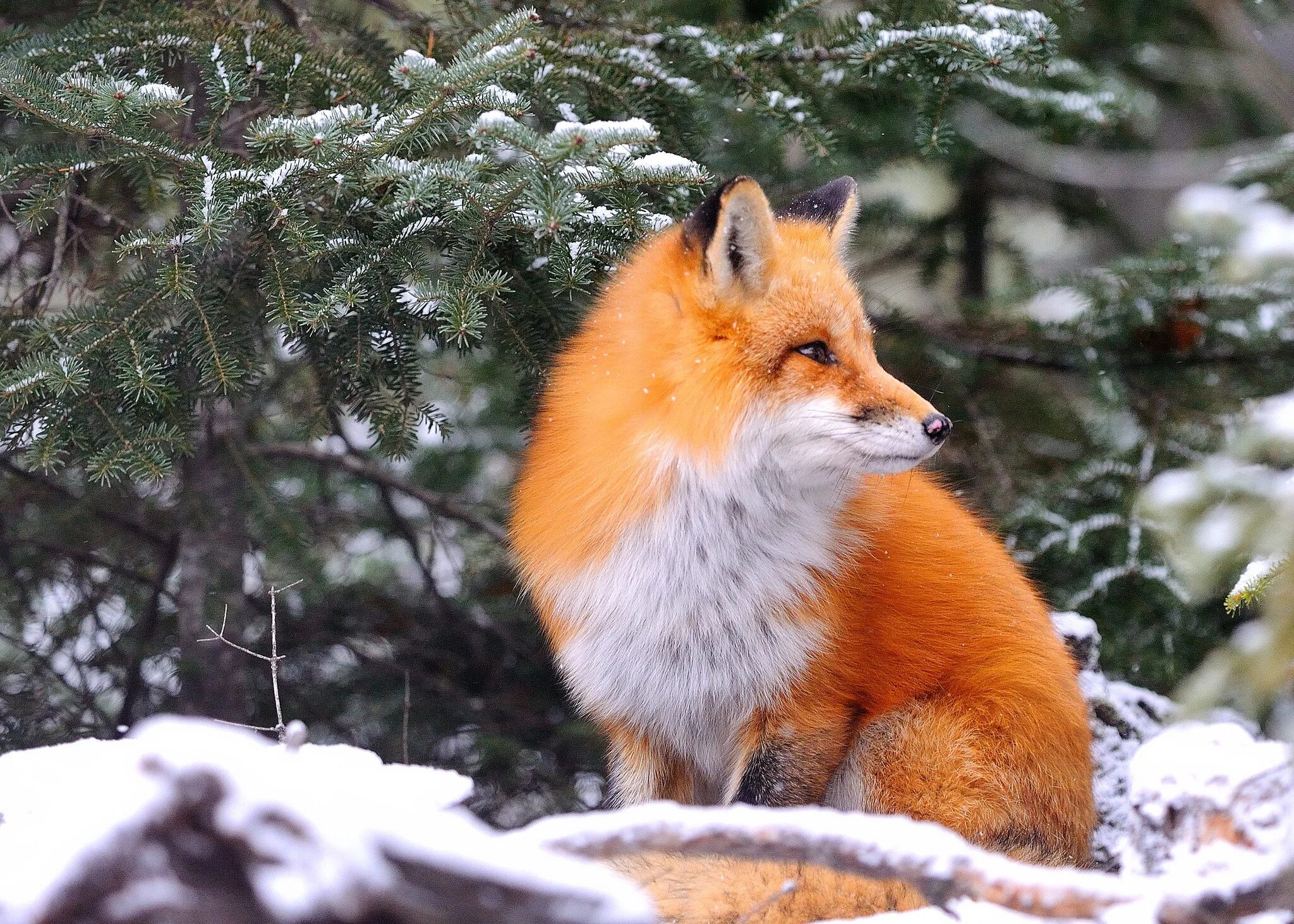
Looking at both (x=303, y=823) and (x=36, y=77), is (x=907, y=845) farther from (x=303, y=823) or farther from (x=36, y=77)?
(x=36, y=77)

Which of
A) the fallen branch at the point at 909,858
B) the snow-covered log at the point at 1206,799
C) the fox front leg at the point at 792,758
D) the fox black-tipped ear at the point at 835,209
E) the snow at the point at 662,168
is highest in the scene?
the snow at the point at 662,168

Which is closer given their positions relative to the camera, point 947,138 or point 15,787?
point 15,787

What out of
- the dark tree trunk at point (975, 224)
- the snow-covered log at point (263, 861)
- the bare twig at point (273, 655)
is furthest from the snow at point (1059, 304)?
the snow-covered log at point (263, 861)

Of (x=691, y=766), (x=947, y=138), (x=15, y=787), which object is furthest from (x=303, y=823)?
(x=947, y=138)

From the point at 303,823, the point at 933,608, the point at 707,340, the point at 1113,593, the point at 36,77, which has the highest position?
the point at 36,77

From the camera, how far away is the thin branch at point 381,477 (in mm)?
4371

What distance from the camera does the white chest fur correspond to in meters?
2.83

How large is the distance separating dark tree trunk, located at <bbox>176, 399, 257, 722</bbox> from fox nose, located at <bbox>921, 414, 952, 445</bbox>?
238cm

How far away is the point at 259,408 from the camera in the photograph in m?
4.44

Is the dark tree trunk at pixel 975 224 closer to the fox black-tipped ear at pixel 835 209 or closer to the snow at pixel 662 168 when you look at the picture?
the fox black-tipped ear at pixel 835 209

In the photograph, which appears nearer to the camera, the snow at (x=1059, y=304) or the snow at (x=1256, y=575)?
the snow at (x=1256, y=575)

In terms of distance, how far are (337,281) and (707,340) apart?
39.5 inches

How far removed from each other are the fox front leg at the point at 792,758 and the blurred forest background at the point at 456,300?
964 mm

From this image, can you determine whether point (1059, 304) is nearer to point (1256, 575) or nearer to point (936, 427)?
point (936, 427)
